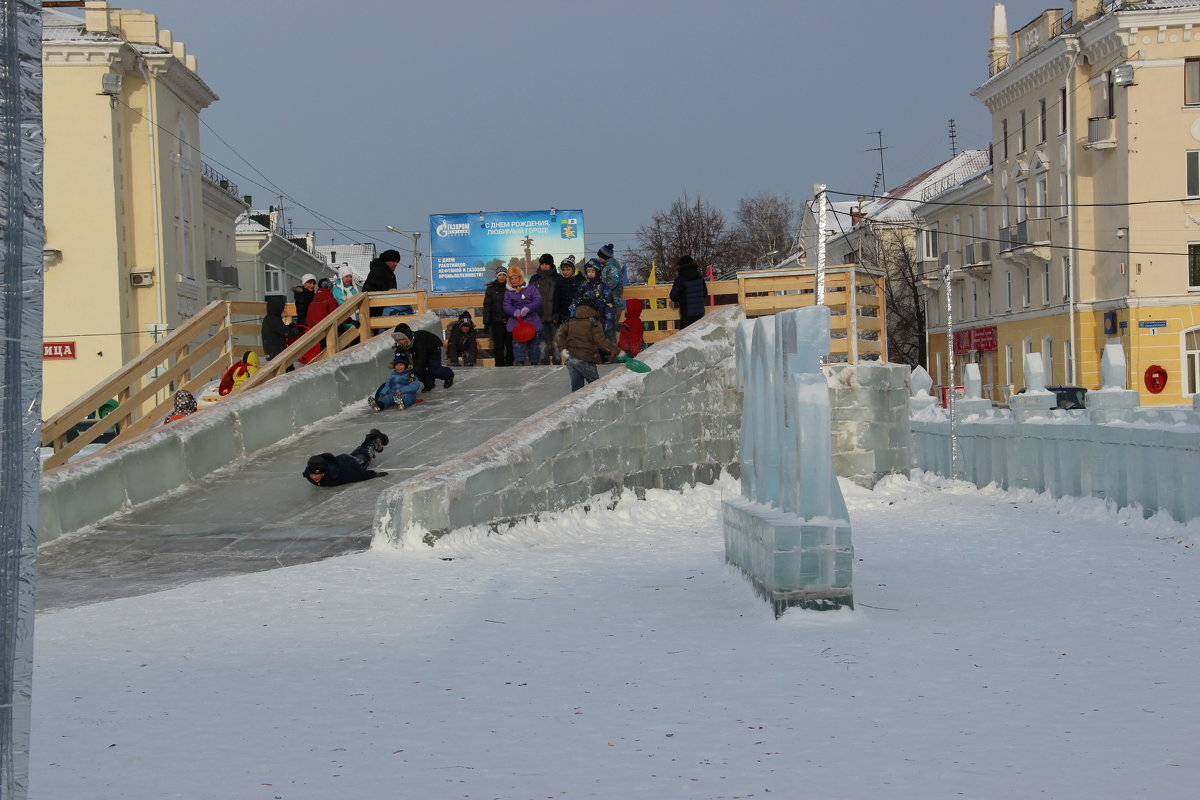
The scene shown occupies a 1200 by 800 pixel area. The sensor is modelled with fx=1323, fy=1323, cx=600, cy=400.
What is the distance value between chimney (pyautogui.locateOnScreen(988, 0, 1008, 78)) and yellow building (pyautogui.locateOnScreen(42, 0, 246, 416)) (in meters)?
32.2

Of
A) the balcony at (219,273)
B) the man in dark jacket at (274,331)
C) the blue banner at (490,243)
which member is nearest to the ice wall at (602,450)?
the man in dark jacket at (274,331)

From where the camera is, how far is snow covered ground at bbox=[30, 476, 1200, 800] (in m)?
5.02

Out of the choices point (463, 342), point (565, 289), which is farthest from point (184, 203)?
point (565, 289)

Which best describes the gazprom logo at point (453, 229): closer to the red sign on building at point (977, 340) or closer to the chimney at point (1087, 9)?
the chimney at point (1087, 9)

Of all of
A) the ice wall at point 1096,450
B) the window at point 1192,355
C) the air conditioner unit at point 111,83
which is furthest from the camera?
the window at point 1192,355

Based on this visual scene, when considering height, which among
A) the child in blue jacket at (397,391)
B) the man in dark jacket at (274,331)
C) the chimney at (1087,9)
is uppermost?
the chimney at (1087,9)

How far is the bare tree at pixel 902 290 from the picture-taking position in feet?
214

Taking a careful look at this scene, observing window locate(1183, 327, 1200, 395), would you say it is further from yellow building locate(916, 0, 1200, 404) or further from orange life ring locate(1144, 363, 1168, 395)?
orange life ring locate(1144, 363, 1168, 395)

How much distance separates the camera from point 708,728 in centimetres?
572

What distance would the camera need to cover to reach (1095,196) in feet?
148

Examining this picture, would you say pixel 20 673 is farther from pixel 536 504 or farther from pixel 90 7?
pixel 90 7

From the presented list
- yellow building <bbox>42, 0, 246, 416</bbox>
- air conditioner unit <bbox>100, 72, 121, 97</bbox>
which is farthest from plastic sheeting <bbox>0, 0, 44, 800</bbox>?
air conditioner unit <bbox>100, 72, 121, 97</bbox>

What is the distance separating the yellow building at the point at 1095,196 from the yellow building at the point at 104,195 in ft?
98.1

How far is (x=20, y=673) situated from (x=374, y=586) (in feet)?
22.0
